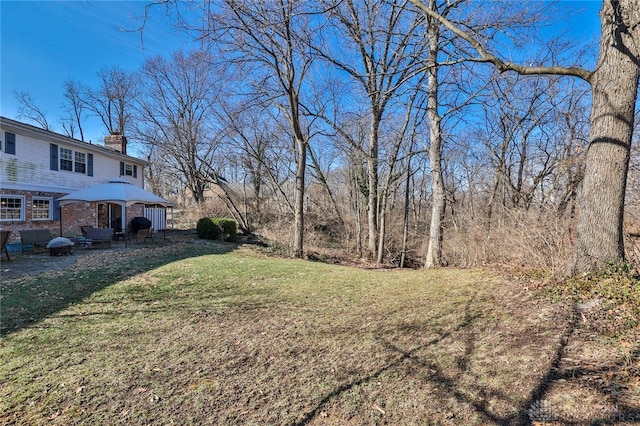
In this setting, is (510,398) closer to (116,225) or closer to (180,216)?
(116,225)

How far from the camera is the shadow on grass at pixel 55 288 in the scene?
4.64 m

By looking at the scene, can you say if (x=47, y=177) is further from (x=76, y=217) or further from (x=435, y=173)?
(x=435, y=173)

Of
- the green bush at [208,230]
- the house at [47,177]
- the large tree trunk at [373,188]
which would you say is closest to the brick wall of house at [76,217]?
the house at [47,177]

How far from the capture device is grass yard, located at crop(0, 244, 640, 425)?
7.44ft

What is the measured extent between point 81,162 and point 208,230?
6464 mm

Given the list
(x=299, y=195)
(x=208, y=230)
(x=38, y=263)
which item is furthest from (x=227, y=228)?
(x=38, y=263)

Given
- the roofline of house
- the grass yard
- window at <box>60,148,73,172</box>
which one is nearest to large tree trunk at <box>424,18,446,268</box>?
the grass yard

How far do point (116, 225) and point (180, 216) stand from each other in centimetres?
1138

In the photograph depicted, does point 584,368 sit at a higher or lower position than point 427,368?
higher

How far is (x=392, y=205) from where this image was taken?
1856 cm

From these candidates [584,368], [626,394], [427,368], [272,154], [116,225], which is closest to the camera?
[626,394]

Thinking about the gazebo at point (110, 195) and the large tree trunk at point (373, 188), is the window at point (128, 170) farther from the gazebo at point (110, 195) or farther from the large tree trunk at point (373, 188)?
the large tree trunk at point (373, 188)

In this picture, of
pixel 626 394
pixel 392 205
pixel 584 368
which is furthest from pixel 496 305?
pixel 392 205

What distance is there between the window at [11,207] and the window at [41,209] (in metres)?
0.41
